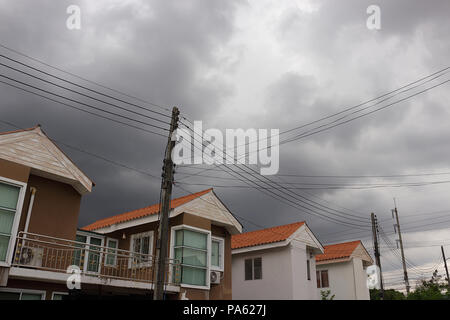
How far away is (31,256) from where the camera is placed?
14484mm

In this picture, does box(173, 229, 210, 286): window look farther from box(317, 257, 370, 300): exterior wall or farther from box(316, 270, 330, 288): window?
box(316, 270, 330, 288): window

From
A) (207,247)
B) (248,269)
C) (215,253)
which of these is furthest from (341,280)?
(207,247)

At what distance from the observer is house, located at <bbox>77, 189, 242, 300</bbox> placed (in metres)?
19.1

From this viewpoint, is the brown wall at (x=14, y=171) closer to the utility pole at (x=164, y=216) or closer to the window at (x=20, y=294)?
the window at (x=20, y=294)

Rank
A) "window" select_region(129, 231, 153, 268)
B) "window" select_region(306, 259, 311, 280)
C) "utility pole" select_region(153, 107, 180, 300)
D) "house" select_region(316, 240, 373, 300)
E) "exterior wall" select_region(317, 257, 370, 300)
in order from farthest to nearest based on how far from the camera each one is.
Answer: "house" select_region(316, 240, 373, 300), "exterior wall" select_region(317, 257, 370, 300), "window" select_region(306, 259, 311, 280), "window" select_region(129, 231, 153, 268), "utility pole" select_region(153, 107, 180, 300)

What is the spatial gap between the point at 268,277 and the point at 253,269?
4.34ft

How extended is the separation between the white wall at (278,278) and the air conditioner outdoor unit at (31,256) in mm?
14445

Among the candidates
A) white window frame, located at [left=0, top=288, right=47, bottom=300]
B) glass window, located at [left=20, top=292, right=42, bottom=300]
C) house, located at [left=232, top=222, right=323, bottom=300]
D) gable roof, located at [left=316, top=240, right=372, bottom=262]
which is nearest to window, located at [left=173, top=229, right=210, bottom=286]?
white window frame, located at [left=0, top=288, right=47, bottom=300]

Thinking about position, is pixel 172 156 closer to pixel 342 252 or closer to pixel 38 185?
pixel 38 185

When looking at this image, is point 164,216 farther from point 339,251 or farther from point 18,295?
point 339,251

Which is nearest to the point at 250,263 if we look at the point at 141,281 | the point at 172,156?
the point at 141,281

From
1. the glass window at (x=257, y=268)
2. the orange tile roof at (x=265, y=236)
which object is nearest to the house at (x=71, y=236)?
the orange tile roof at (x=265, y=236)

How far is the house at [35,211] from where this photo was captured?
13.9 m
